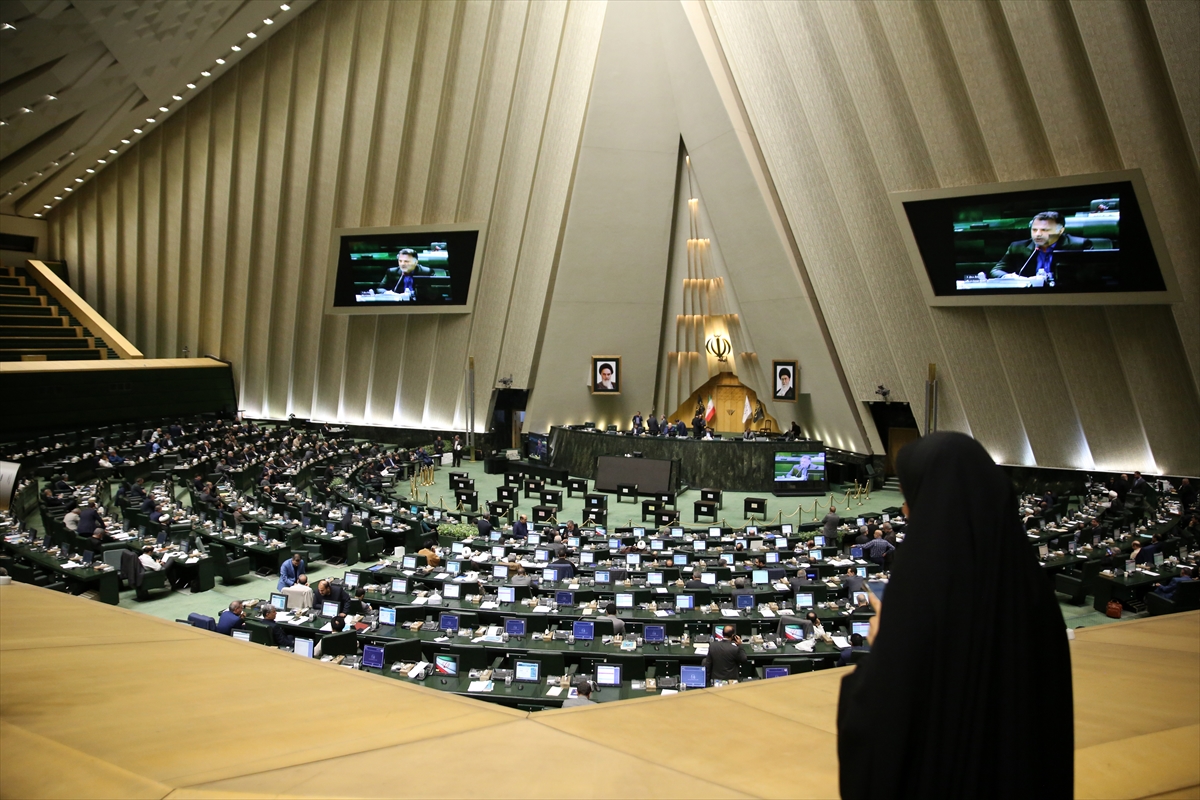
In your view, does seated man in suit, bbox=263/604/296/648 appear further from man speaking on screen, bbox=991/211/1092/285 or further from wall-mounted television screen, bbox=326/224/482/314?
wall-mounted television screen, bbox=326/224/482/314

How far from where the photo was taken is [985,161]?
692 inches

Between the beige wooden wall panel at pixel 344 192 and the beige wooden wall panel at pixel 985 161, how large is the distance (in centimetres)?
661

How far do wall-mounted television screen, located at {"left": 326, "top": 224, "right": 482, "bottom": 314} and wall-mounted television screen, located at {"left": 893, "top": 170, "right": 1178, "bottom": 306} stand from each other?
13334 millimetres

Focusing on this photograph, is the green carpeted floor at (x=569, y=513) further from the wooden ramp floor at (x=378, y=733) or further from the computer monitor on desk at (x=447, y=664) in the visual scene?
the wooden ramp floor at (x=378, y=733)

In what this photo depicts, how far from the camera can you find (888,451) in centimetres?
2308

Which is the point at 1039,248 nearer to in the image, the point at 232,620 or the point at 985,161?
the point at 985,161

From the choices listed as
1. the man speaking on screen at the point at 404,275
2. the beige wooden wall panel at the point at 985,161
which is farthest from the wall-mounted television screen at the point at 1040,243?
the man speaking on screen at the point at 404,275

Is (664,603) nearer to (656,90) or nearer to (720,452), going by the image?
(720,452)

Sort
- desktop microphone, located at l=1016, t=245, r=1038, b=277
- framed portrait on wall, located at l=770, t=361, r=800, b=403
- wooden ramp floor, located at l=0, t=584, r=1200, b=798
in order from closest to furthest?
wooden ramp floor, located at l=0, t=584, r=1200, b=798 < desktop microphone, located at l=1016, t=245, r=1038, b=277 < framed portrait on wall, located at l=770, t=361, r=800, b=403

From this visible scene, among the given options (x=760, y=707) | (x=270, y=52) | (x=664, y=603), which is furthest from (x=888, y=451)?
(x=270, y=52)

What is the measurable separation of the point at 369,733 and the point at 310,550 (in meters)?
12.9

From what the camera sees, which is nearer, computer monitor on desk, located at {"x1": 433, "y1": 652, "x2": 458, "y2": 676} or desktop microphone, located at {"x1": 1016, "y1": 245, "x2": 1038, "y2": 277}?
Answer: computer monitor on desk, located at {"x1": 433, "y1": 652, "x2": 458, "y2": 676}

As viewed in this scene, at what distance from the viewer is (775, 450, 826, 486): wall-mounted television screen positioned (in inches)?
822

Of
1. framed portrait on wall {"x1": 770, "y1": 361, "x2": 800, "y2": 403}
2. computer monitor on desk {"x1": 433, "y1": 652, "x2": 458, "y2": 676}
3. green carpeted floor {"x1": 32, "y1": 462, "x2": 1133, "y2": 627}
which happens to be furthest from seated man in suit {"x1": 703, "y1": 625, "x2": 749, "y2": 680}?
framed portrait on wall {"x1": 770, "y1": 361, "x2": 800, "y2": 403}
